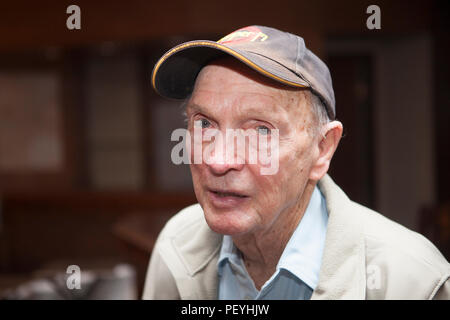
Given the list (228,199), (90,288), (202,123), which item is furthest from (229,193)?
(90,288)

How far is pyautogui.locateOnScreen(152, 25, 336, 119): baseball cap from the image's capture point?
22.7 inches

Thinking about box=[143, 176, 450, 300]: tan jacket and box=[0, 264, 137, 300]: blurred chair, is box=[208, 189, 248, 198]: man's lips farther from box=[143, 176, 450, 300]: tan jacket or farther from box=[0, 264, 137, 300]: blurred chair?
box=[0, 264, 137, 300]: blurred chair

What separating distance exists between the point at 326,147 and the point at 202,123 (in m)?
0.19

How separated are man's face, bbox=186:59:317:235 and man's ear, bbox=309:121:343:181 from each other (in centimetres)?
1

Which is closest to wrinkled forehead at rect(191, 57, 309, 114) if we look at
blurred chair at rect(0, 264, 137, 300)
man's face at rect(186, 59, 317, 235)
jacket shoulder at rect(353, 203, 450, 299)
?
man's face at rect(186, 59, 317, 235)

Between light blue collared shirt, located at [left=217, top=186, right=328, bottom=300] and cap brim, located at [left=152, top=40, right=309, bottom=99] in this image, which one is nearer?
cap brim, located at [left=152, top=40, right=309, bottom=99]

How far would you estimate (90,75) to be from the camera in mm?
3152

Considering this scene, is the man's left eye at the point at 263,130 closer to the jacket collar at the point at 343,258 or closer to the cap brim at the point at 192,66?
the cap brim at the point at 192,66

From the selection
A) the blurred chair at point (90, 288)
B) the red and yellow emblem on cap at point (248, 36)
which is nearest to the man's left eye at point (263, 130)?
the red and yellow emblem on cap at point (248, 36)

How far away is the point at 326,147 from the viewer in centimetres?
65

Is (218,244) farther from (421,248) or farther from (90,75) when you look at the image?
(90,75)

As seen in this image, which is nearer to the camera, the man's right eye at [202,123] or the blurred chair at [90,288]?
the man's right eye at [202,123]

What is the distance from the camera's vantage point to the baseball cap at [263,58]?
0.58 metres

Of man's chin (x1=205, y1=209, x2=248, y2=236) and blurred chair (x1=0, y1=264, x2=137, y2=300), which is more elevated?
man's chin (x1=205, y1=209, x2=248, y2=236)
